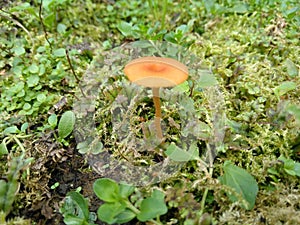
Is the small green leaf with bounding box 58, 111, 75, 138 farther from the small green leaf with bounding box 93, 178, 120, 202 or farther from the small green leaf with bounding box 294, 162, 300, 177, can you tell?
the small green leaf with bounding box 294, 162, 300, 177

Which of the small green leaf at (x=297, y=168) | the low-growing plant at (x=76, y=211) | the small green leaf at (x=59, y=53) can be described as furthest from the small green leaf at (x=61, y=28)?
the small green leaf at (x=297, y=168)

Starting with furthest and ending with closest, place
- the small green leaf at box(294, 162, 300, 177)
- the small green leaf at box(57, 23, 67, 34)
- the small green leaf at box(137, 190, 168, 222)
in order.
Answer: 1. the small green leaf at box(57, 23, 67, 34)
2. the small green leaf at box(294, 162, 300, 177)
3. the small green leaf at box(137, 190, 168, 222)

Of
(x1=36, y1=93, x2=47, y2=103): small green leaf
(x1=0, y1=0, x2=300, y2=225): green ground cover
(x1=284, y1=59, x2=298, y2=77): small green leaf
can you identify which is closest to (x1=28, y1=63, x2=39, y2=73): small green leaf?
(x1=0, y1=0, x2=300, y2=225): green ground cover

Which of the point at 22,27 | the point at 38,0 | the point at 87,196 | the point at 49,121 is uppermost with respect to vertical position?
the point at 38,0

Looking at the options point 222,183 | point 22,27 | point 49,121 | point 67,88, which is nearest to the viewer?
point 222,183

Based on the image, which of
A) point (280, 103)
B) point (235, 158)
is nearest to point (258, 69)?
point (280, 103)

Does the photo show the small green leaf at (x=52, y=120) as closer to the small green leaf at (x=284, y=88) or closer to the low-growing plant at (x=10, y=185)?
the low-growing plant at (x=10, y=185)

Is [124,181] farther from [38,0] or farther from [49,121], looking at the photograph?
[38,0]
